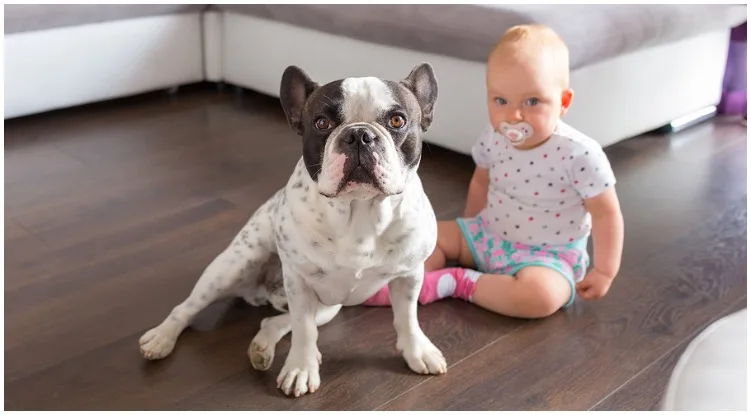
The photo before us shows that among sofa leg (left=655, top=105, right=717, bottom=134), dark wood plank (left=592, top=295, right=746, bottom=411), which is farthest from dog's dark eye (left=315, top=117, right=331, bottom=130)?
sofa leg (left=655, top=105, right=717, bottom=134)

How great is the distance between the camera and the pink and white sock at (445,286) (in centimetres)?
165

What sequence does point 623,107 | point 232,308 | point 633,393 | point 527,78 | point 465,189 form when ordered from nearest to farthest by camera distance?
point 633,393
point 527,78
point 232,308
point 465,189
point 623,107

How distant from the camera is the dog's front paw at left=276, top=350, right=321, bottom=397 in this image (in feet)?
4.52

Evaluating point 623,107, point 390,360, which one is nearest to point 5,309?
point 390,360

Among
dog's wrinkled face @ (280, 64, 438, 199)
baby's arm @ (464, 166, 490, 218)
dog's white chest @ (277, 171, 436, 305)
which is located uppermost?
dog's wrinkled face @ (280, 64, 438, 199)

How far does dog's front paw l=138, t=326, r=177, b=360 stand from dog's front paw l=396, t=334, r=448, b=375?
0.41 meters

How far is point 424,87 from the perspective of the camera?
129cm

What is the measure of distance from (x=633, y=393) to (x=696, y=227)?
774 mm

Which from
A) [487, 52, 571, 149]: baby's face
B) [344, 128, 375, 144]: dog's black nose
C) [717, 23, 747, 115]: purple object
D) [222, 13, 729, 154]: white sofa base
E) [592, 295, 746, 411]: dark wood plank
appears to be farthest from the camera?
[717, 23, 747, 115]: purple object

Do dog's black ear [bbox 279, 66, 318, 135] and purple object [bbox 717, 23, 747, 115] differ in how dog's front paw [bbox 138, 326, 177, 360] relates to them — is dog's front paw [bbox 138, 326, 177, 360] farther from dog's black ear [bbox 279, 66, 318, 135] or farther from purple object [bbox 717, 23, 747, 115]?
purple object [bbox 717, 23, 747, 115]

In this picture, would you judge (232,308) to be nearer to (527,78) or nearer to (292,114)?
(292,114)

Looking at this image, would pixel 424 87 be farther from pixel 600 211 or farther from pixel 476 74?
pixel 476 74

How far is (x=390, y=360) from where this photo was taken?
1.48 meters

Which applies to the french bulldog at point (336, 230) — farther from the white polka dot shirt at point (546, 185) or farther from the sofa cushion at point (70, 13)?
the sofa cushion at point (70, 13)
